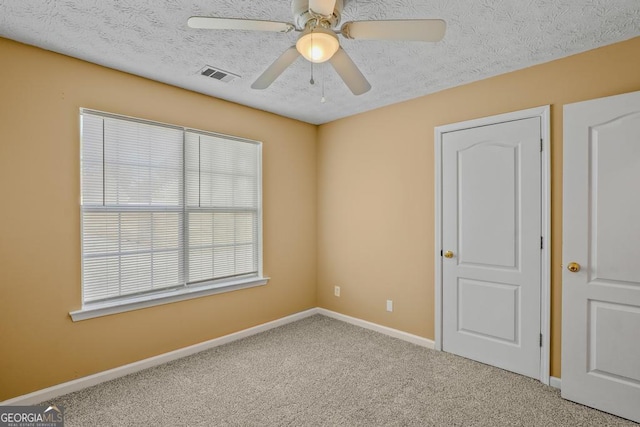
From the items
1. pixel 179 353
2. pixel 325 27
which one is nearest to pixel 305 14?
pixel 325 27

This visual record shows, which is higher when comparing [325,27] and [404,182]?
[325,27]

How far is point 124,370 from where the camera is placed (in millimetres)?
2689

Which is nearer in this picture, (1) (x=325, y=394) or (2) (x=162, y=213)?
(1) (x=325, y=394)

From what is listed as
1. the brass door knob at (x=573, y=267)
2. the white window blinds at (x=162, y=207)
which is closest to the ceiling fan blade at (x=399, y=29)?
the brass door knob at (x=573, y=267)

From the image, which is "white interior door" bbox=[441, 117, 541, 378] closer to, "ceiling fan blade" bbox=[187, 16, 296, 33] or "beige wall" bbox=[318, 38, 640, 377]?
"beige wall" bbox=[318, 38, 640, 377]

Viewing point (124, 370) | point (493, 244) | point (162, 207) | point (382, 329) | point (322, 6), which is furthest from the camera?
point (382, 329)

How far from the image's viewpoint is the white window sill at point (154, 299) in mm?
2529

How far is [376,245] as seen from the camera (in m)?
3.72

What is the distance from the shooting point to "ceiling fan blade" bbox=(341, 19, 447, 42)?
56.6 inches

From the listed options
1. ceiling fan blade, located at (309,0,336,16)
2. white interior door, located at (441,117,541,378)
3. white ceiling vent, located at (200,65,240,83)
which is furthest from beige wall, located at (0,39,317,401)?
white interior door, located at (441,117,541,378)

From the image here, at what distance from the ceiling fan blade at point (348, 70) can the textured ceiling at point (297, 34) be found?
0.36m

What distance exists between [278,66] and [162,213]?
185 cm

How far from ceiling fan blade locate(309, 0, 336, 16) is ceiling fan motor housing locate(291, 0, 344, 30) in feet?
0.43

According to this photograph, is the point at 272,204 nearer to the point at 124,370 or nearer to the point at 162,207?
the point at 162,207
